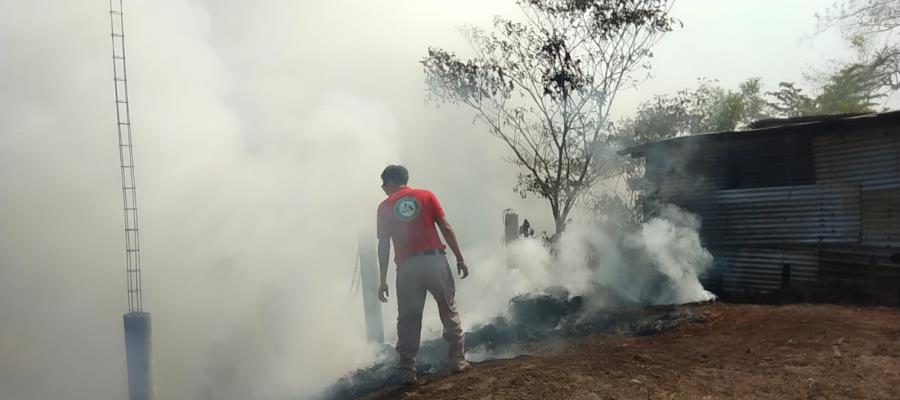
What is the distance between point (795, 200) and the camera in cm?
921

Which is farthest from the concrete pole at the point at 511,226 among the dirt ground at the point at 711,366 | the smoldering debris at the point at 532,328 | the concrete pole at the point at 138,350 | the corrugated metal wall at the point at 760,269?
the concrete pole at the point at 138,350

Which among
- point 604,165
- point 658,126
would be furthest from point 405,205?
point 658,126

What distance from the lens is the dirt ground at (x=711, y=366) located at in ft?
13.8

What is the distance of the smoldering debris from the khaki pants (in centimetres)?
56

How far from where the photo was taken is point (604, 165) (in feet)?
49.8

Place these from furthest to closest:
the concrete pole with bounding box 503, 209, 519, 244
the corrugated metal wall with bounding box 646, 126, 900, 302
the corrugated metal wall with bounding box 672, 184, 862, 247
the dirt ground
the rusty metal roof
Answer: the concrete pole with bounding box 503, 209, 519, 244, the corrugated metal wall with bounding box 672, 184, 862, 247, the corrugated metal wall with bounding box 646, 126, 900, 302, the rusty metal roof, the dirt ground

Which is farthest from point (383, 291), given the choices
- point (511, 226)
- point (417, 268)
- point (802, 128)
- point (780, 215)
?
point (802, 128)

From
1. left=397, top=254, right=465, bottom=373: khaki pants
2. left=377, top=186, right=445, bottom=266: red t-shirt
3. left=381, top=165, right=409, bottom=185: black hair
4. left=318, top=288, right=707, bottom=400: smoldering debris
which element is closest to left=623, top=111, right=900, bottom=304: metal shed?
left=318, top=288, right=707, bottom=400: smoldering debris

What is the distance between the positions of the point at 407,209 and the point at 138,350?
2585 mm

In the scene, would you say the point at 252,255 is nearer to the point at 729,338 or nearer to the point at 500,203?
the point at 729,338

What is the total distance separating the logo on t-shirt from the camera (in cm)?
523

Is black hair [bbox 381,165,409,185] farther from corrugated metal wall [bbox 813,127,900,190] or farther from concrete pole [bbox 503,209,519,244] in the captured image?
corrugated metal wall [bbox 813,127,900,190]

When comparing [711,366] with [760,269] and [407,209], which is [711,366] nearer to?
[407,209]

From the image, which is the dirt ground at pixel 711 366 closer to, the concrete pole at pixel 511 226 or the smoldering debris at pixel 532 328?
Result: the smoldering debris at pixel 532 328
